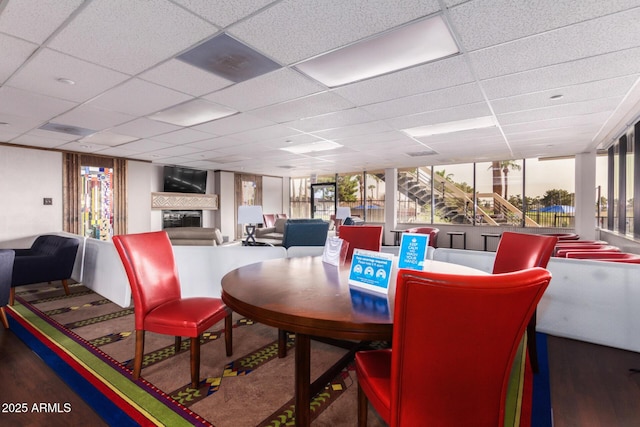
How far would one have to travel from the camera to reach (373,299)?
4.95 ft

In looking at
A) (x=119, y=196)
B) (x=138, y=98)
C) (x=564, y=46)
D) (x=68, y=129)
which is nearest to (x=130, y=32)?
(x=138, y=98)

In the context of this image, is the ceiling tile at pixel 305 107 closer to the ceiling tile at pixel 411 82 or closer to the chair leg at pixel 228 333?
the ceiling tile at pixel 411 82

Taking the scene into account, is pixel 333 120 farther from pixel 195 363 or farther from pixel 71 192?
pixel 71 192

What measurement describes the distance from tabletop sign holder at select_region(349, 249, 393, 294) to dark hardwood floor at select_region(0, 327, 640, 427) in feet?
4.27

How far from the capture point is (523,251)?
2418 millimetres

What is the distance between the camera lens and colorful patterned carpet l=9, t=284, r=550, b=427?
1.83 m

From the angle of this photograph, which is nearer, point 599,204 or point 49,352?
point 49,352

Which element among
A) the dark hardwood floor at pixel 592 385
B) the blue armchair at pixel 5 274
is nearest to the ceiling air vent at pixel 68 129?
the blue armchair at pixel 5 274

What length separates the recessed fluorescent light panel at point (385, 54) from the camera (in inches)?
88.2

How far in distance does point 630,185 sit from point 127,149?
879 centimetres

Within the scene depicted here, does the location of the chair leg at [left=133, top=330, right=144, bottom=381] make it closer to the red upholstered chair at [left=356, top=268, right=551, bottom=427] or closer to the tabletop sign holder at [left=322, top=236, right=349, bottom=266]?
the tabletop sign holder at [left=322, top=236, right=349, bottom=266]

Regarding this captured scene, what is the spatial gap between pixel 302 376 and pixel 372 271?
630 mm

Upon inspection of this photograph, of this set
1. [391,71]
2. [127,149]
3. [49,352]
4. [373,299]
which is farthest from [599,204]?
[127,149]

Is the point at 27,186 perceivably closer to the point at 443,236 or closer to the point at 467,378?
the point at 467,378
